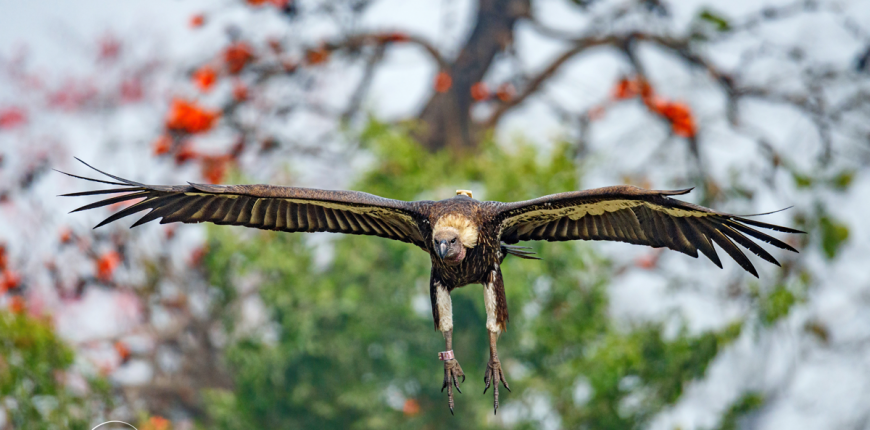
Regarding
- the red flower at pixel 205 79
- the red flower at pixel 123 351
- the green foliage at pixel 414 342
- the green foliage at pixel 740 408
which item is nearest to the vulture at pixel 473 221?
the green foliage at pixel 414 342

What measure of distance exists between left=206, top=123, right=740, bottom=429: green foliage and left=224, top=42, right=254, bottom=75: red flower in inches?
96.0

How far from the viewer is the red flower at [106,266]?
11.7m

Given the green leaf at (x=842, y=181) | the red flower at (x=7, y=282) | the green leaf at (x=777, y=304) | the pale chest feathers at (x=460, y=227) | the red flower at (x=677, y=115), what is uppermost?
the red flower at (x=677, y=115)

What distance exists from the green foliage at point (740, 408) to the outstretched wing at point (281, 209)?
25.1 ft

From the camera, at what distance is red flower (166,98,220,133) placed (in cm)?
1181

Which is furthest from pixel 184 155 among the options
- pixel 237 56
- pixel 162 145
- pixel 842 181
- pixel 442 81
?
pixel 842 181

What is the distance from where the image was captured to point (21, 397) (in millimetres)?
10594

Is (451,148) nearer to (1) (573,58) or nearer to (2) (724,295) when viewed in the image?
(1) (573,58)

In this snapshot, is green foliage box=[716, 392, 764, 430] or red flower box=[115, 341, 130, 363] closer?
green foliage box=[716, 392, 764, 430]

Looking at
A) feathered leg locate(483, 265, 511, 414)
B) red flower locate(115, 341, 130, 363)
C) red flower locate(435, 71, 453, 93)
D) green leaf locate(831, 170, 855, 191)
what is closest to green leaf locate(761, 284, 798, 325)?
green leaf locate(831, 170, 855, 191)

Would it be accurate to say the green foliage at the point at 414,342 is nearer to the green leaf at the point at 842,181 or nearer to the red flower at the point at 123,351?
the red flower at the point at 123,351

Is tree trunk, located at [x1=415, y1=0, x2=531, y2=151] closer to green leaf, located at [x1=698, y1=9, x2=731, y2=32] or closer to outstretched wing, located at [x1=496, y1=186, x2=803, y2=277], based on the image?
green leaf, located at [x1=698, y1=9, x2=731, y2=32]

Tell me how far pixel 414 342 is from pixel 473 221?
24.8 ft

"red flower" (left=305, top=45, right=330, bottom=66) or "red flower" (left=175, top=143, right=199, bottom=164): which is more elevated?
"red flower" (left=305, top=45, right=330, bottom=66)
